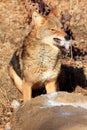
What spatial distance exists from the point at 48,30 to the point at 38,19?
253 millimetres

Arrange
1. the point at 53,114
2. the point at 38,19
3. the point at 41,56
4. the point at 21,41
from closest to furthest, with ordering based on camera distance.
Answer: the point at 53,114, the point at 38,19, the point at 41,56, the point at 21,41

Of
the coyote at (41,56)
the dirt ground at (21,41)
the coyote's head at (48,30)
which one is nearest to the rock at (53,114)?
the dirt ground at (21,41)

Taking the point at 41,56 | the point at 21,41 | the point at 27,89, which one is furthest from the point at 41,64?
the point at 21,41

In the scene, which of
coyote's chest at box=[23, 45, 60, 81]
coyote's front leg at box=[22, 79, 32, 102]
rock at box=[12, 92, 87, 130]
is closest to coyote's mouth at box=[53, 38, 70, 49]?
coyote's chest at box=[23, 45, 60, 81]

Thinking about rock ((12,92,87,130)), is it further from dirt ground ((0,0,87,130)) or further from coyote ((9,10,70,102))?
coyote ((9,10,70,102))

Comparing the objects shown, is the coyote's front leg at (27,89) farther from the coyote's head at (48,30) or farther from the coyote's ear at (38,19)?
the coyote's ear at (38,19)

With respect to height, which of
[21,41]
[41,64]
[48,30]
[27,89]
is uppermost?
[48,30]

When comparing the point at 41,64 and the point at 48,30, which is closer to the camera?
the point at 48,30

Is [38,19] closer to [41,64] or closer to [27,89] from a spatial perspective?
[41,64]

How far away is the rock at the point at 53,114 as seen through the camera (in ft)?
15.5

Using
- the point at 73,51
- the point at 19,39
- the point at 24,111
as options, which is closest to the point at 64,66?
the point at 73,51

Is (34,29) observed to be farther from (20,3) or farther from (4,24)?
(20,3)

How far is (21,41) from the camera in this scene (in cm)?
1010

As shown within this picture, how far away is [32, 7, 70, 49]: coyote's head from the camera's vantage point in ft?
25.5
